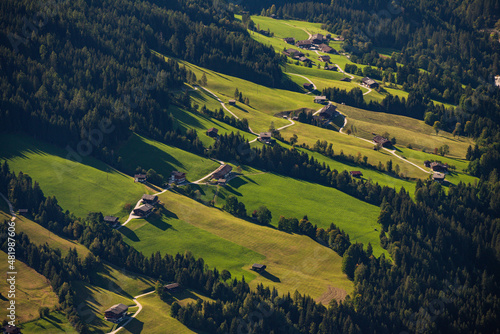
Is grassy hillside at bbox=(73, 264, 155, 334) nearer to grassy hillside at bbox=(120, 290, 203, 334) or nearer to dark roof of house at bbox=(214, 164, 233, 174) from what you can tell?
grassy hillside at bbox=(120, 290, 203, 334)

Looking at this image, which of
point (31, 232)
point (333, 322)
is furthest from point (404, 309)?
point (31, 232)

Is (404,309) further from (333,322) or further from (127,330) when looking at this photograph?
(127,330)

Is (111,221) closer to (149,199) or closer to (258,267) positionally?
(149,199)

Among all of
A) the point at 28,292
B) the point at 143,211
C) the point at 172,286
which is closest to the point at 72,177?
the point at 143,211

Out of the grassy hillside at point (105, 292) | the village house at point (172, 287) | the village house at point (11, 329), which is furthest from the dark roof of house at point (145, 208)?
the village house at point (11, 329)

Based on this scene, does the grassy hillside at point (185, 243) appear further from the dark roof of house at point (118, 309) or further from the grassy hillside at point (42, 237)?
the dark roof of house at point (118, 309)

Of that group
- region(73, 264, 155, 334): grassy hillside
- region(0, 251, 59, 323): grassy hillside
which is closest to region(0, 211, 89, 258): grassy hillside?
region(73, 264, 155, 334): grassy hillside
